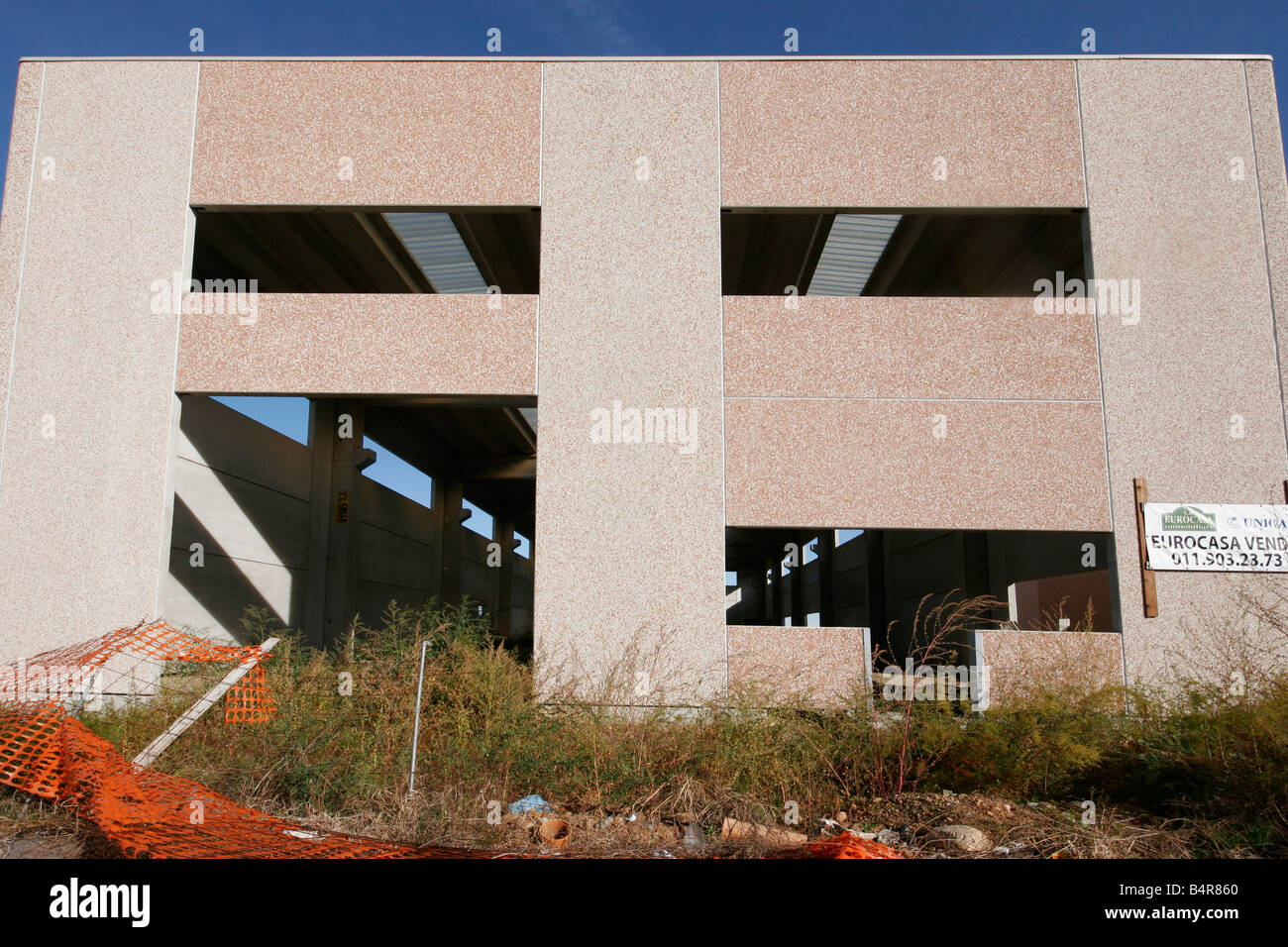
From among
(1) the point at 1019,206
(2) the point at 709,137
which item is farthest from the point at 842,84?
(1) the point at 1019,206

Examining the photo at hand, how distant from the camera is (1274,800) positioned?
473 centimetres

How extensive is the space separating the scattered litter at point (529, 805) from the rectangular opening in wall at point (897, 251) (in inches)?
Answer: 238

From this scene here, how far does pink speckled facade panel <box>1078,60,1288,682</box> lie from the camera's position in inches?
311

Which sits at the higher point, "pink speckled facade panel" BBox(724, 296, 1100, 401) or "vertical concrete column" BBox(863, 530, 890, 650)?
"pink speckled facade panel" BBox(724, 296, 1100, 401)

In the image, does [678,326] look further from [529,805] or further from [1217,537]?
[1217,537]

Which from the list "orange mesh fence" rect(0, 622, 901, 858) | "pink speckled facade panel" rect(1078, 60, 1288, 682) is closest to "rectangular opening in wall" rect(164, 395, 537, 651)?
"orange mesh fence" rect(0, 622, 901, 858)

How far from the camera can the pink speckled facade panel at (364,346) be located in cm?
838

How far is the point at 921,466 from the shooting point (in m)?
8.12

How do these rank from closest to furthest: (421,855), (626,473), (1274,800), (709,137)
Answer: (421,855) < (1274,800) < (626,473) < (709,137)

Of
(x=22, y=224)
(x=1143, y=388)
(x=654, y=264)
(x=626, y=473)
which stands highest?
(x=22, y=224)

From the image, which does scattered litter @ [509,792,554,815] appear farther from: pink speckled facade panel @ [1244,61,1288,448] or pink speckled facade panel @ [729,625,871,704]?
pink speckled facade panel @ [1244,61,1288,448]

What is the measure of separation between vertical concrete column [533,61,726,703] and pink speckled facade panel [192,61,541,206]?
0.42 meters

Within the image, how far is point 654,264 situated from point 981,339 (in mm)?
3416

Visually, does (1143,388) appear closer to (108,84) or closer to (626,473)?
(626,473)
